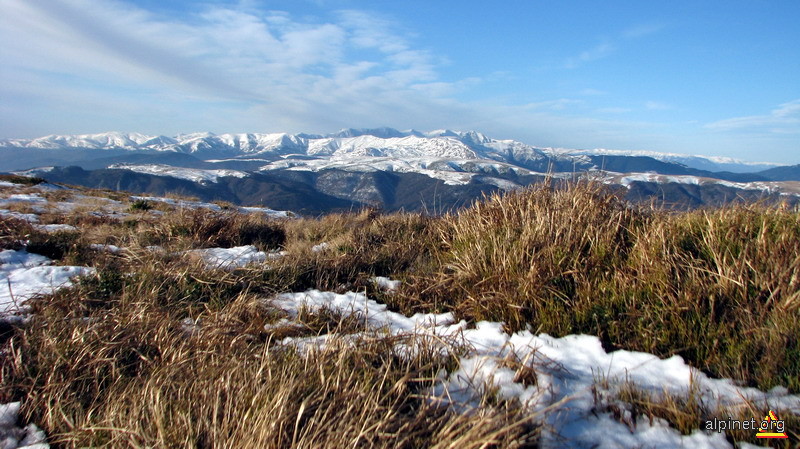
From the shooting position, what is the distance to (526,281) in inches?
130

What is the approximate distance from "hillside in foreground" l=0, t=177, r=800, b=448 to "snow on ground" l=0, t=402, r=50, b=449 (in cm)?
1

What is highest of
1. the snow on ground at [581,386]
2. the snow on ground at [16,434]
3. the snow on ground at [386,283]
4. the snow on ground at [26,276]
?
the snow on ground at [581,386]

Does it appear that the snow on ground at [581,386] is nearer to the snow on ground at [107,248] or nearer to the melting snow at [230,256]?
the melting snow at [230,256]

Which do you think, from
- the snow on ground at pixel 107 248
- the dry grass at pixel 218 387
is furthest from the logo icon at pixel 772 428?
the snow on ground at pixel 107 248

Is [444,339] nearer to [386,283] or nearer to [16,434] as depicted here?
[386,283]

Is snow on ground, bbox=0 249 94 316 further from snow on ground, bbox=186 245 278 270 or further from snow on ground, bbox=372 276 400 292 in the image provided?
snow on ground, bbox=372 276 400 292

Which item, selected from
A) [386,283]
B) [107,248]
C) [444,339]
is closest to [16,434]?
[444,339]

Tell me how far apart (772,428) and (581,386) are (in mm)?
833

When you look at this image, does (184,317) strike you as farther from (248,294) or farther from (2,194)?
(2,194)

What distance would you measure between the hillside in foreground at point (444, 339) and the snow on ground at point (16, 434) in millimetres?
10

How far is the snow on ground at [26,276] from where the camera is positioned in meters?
3.37

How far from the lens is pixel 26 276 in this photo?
13.1ft

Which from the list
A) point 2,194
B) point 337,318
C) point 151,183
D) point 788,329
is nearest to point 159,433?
point 337,318

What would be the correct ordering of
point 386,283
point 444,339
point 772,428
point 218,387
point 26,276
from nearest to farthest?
point 772,428
point 218,387
point 444,339
point 26,276
point 386,283
